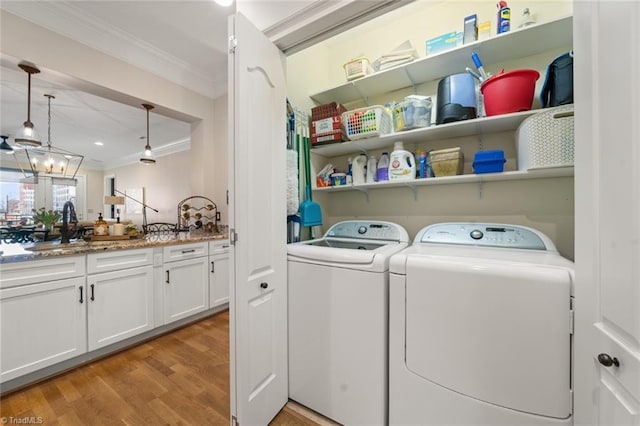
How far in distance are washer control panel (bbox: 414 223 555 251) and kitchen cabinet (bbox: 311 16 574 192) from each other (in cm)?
30

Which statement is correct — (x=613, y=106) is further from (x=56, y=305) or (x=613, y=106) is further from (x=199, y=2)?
A: (x=56, y=305)

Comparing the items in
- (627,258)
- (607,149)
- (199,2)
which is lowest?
(627,258)

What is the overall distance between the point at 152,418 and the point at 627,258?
83.2 inches

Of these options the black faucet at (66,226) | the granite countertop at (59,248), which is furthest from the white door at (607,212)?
the black faucet at (66,226)

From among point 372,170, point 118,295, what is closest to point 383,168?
point 372,170

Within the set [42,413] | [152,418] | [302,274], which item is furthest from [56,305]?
[302,274]

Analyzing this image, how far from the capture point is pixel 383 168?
181cm

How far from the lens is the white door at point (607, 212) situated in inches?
21.0

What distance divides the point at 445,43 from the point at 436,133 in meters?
0.56

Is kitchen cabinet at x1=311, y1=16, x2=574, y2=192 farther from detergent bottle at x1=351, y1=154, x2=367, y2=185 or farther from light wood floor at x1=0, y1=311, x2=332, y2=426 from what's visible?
light wood floor at x1=0, y1=311, x2=332, y2=426

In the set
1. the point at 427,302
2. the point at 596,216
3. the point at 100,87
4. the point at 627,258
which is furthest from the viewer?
the point at 100,87

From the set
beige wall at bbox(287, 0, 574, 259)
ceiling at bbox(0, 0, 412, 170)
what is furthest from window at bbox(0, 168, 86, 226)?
beige wall at bbox(287, 0, 574, 259)

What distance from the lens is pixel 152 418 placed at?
1.38 meters

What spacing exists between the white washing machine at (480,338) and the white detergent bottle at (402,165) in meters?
0.65
